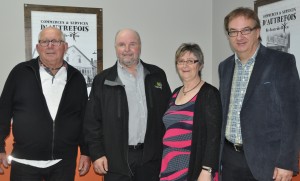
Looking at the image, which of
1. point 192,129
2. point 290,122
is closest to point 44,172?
point 192,129

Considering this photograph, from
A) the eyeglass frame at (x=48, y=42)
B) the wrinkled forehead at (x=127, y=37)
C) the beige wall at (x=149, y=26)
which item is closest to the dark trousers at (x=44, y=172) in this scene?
the eyeglass frame at (x=48, y=42)

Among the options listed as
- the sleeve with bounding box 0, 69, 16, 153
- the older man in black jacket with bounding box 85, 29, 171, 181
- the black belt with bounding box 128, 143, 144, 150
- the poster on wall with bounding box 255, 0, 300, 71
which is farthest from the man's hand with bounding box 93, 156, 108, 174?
the poster on wall with bounding box 255, 0, 300, 71

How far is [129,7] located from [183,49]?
158 cm

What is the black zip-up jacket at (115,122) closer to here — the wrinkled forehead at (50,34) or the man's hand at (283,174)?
the wrinkled forehead at (50,34)

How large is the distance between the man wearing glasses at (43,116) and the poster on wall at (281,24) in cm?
162

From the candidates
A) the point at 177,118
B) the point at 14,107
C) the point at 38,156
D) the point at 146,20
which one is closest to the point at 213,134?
the point at 177,118

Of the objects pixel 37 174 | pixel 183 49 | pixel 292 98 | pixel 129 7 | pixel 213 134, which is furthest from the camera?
pixel 129 7

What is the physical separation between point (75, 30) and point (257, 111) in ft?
6.75

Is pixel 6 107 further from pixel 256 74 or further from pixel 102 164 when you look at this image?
pixel 256 74

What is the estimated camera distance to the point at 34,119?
221 cm

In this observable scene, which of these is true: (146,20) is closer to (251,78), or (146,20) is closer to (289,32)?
(289,32)

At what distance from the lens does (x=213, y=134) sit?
1.88 meters

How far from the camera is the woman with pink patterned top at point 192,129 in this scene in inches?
74.0

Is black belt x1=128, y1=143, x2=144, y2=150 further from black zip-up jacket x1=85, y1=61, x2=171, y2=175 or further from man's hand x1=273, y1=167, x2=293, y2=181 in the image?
man's hand x1=273, y1=167, x2=293, y2=181
